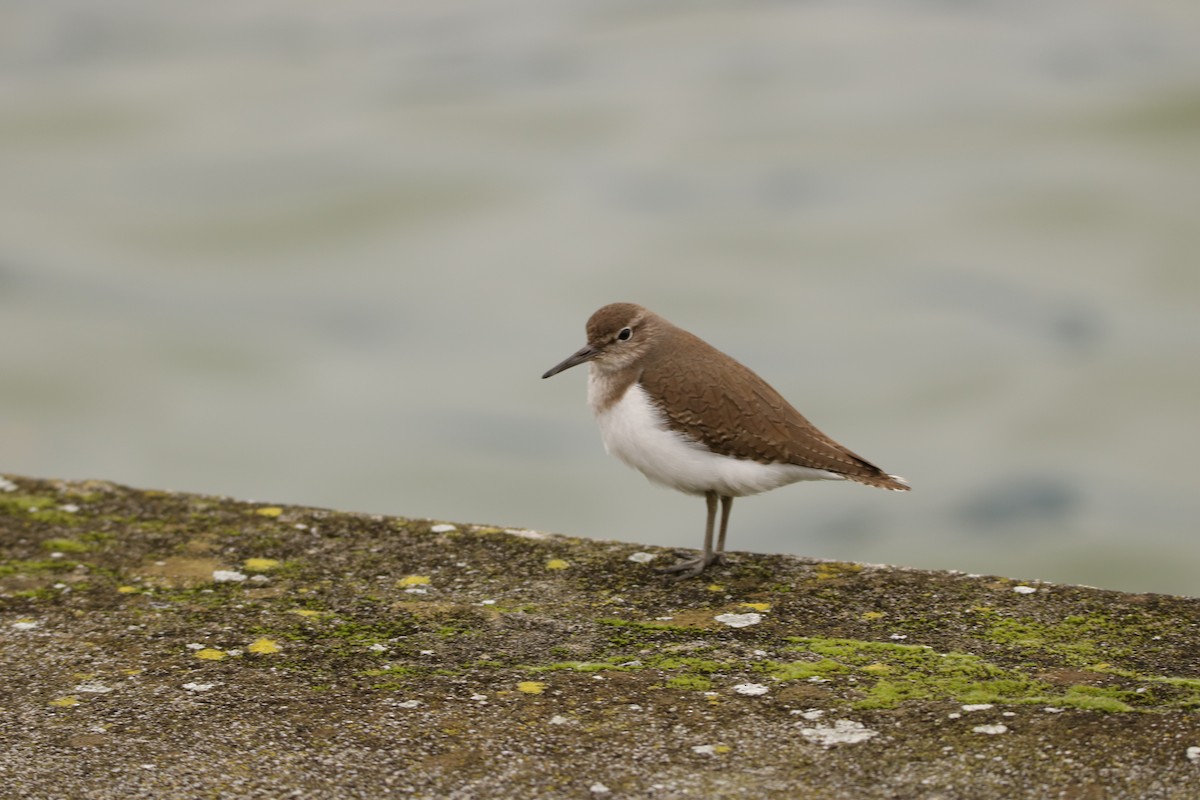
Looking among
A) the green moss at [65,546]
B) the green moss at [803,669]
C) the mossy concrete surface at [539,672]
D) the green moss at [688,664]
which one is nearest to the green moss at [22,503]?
the mossy concrete surface at [539,672]

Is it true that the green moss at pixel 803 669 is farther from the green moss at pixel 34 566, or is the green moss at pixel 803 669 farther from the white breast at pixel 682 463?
the green moss at pixel 34 566

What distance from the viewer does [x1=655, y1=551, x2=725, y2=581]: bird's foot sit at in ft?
17.1

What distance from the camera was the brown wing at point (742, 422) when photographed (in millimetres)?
5438

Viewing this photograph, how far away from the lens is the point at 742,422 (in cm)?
547

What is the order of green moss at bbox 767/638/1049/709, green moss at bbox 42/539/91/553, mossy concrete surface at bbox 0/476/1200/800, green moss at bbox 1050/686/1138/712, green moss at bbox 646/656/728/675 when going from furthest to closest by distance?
1. green moss at bbox 42/539/91/553
2. green moss at bbox 646/656/728/675
3. green moss at bbox 767/638/1049/709
4. green moss at bbox 1050/686/1138/712
5. mossy concrete surface at bbox 0/476/1200/800

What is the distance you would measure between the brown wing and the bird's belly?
4 cm

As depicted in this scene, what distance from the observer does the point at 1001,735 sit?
3.69 meters

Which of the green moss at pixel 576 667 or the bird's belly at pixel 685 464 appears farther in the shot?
the bird's belly at pixel 685 464

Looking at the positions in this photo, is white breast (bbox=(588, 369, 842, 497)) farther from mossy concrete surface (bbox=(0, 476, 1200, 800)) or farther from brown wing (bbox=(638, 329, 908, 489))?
mossy concrete surface (bbox=(0, 476, 1200, 800))

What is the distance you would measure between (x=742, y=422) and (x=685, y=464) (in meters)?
0.28

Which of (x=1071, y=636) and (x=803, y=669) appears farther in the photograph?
(x=1071, y=636)

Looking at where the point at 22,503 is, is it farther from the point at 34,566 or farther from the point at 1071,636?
the point at 1071,636

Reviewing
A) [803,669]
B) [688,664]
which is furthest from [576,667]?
[803,669]

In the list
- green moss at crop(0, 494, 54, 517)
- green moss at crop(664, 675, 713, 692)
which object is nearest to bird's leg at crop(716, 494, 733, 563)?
green moss at crop(664, 675, 713, 692)
